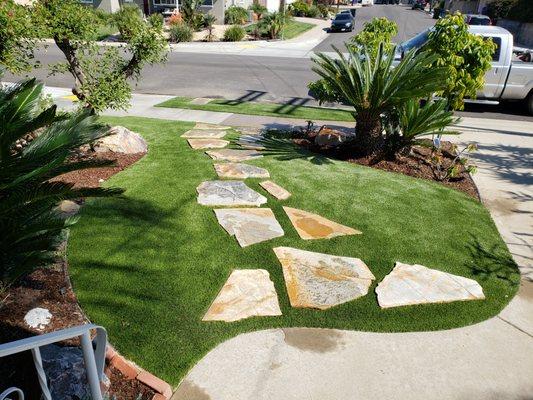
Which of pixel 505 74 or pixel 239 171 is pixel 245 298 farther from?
pixel 505 74

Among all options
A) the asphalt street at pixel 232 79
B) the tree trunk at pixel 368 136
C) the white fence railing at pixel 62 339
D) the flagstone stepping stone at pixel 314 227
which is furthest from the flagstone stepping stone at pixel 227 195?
the asphalt street at pixel 232 79

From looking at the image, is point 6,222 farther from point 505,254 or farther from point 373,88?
point 373,88

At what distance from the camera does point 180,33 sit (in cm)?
2497

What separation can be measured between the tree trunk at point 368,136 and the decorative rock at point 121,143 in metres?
4.10

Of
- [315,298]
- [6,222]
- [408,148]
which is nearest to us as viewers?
[6,222]

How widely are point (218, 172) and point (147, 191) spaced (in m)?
1.28

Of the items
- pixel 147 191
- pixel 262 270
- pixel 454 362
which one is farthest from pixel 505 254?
pixel 147 191

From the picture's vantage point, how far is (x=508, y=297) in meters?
4.35

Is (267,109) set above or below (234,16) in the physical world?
below

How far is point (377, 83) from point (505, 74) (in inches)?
263

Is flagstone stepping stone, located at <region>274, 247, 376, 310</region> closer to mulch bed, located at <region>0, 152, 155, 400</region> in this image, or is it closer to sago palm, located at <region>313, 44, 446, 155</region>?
mulch bed, located at <region>0, 152, 155, 400</region>

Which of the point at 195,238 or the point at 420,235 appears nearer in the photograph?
the point at 195,238

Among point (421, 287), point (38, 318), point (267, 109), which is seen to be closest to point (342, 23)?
point (267, 109)

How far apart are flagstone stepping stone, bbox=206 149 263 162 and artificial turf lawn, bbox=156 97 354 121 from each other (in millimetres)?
3469
